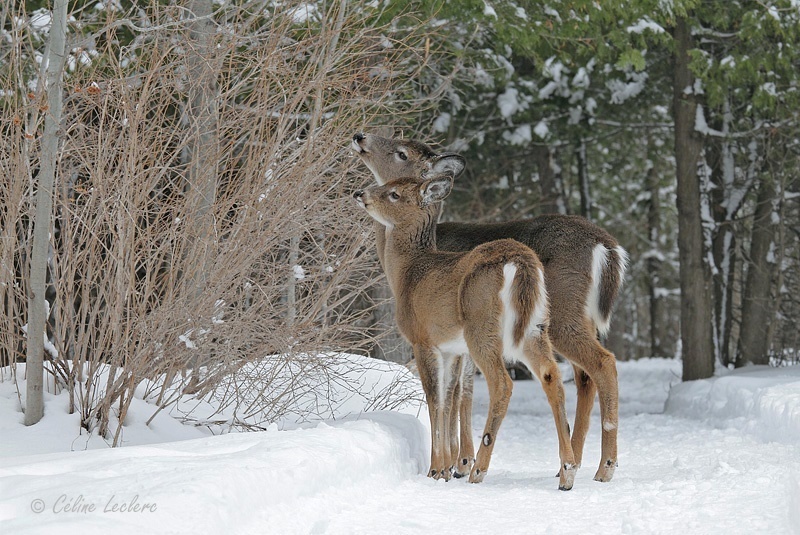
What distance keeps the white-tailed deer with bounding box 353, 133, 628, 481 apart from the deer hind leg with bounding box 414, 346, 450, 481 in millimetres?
161

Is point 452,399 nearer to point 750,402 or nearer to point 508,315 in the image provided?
point 508,315

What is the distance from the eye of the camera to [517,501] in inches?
223

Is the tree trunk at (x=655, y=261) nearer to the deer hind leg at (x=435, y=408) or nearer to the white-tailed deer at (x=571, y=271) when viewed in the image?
the white-tailed deer at (x=571, y=271)

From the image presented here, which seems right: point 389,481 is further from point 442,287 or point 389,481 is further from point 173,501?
point 173,501

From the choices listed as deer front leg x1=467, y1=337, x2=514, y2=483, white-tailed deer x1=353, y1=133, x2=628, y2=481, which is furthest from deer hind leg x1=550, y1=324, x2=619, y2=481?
deer front leg x1=467, y1=337, x2=514, y2=483

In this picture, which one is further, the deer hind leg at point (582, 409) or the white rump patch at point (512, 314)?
the deer hind leg at point (582, 409)

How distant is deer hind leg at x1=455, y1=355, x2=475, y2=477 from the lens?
259 inches

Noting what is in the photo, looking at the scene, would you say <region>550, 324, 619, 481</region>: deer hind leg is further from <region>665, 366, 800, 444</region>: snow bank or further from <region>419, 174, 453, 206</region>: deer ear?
<region>665, 366, 800, 444</region>: snow bank

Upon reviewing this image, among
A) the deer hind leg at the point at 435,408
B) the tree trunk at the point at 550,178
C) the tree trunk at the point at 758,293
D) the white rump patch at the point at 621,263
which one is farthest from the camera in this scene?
the tree trunk at the point at 550,178

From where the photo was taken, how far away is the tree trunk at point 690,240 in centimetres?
1509

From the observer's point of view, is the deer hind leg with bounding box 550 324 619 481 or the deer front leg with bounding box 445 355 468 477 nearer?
the deer front leg with bounding box 445 355 468 477

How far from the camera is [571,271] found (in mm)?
7680

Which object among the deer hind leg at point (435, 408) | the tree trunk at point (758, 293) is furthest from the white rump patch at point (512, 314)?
the tree trunk at point (758, 293)

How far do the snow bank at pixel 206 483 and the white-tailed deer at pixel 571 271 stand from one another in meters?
1.17
